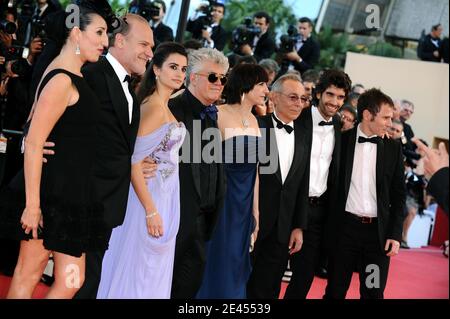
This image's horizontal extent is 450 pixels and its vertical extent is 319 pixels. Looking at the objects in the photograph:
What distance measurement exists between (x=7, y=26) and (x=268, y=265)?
268 centimetres

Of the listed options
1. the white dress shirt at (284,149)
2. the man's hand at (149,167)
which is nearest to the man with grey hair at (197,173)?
the man's hand at (149,167)

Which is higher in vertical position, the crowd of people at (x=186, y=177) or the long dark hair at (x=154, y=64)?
the long dark hair at (x=154, y=64)

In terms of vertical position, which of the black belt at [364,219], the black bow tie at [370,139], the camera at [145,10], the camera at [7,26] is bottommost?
the black belt at [364,219]

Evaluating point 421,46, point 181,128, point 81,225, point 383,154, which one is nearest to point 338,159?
point 383,154

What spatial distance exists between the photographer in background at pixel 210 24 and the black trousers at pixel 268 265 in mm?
3439

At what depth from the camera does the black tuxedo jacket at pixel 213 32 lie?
7.62 m

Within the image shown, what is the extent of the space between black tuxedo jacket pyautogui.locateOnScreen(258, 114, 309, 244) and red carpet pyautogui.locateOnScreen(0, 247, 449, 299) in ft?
3.90

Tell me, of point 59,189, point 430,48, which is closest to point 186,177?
point 59,189

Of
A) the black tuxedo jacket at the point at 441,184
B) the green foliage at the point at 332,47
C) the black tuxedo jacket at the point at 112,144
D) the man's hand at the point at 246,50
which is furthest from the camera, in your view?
the green foliage at the point at 332,47

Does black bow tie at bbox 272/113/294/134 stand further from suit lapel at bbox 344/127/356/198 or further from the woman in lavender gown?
the woman in lavender gown

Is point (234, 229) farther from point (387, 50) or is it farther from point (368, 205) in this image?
point (387, 50)

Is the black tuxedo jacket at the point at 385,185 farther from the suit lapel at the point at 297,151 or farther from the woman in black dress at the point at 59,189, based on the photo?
the woman in black dress at the point at 59,189

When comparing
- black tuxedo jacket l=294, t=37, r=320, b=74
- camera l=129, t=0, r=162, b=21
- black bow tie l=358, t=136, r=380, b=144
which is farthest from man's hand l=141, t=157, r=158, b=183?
black tuxedo jacket l=294, t=37, r=320, b=74

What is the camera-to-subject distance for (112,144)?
10.9 ft
